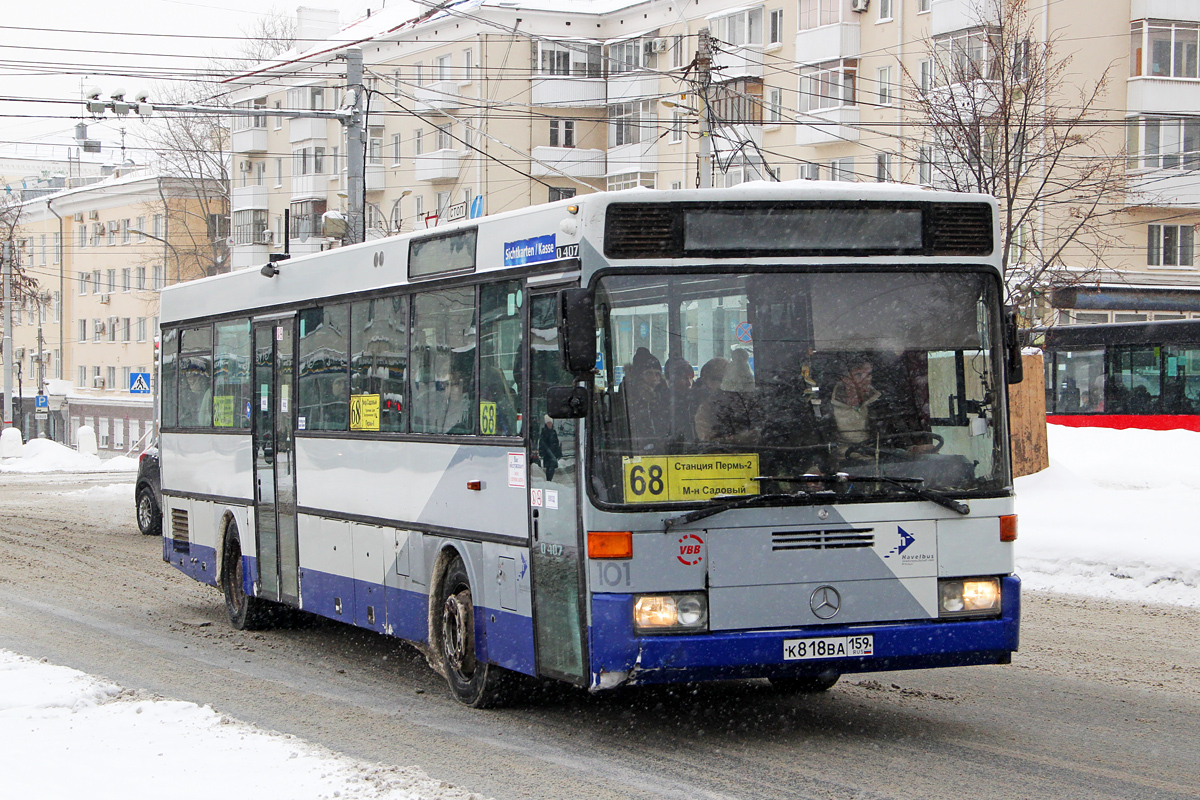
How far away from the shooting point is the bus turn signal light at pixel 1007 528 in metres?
7.64

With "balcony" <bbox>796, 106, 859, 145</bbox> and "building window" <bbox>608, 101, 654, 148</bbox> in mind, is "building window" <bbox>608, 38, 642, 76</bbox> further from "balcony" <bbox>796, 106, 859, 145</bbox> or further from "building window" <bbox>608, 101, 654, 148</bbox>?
"balcony" <bbox>796, 106, 859, 145</bbox>

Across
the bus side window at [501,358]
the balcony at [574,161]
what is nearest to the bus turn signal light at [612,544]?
the bus side window at [501,358]

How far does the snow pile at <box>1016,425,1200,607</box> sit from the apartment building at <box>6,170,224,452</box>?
188ft

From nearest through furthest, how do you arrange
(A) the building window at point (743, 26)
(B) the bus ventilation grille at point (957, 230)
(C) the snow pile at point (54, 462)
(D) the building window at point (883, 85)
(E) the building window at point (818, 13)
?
(B) the bus ventilation grille at point (957, 230)
(C) the snow pile at point (54, 462)
(D) the building window at point (883, 85)
(E) the building window at point (818, 13)
(A) the building window at point (743, 26)

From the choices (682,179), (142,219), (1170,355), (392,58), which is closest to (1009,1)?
(1170,355)

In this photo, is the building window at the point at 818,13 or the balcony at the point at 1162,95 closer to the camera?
the balcony at the point at 1162,95

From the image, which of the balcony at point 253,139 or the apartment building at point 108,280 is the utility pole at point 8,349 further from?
the apartment building at point 108,280

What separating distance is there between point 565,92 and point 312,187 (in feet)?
47.4

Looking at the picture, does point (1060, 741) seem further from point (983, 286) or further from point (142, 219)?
point (142, 219)

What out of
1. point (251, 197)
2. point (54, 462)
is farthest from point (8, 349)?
point (251, 197)

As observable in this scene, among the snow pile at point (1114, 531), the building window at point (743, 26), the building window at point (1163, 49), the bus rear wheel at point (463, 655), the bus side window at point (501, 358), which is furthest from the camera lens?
the building window at point (743, 26)

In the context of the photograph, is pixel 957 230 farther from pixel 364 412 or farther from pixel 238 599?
pixel 238 599

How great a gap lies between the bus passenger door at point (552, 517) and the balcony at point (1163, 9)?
137 feet

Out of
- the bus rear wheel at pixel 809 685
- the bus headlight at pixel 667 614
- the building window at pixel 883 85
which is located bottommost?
the bus rear wheel at pixel 809 685
